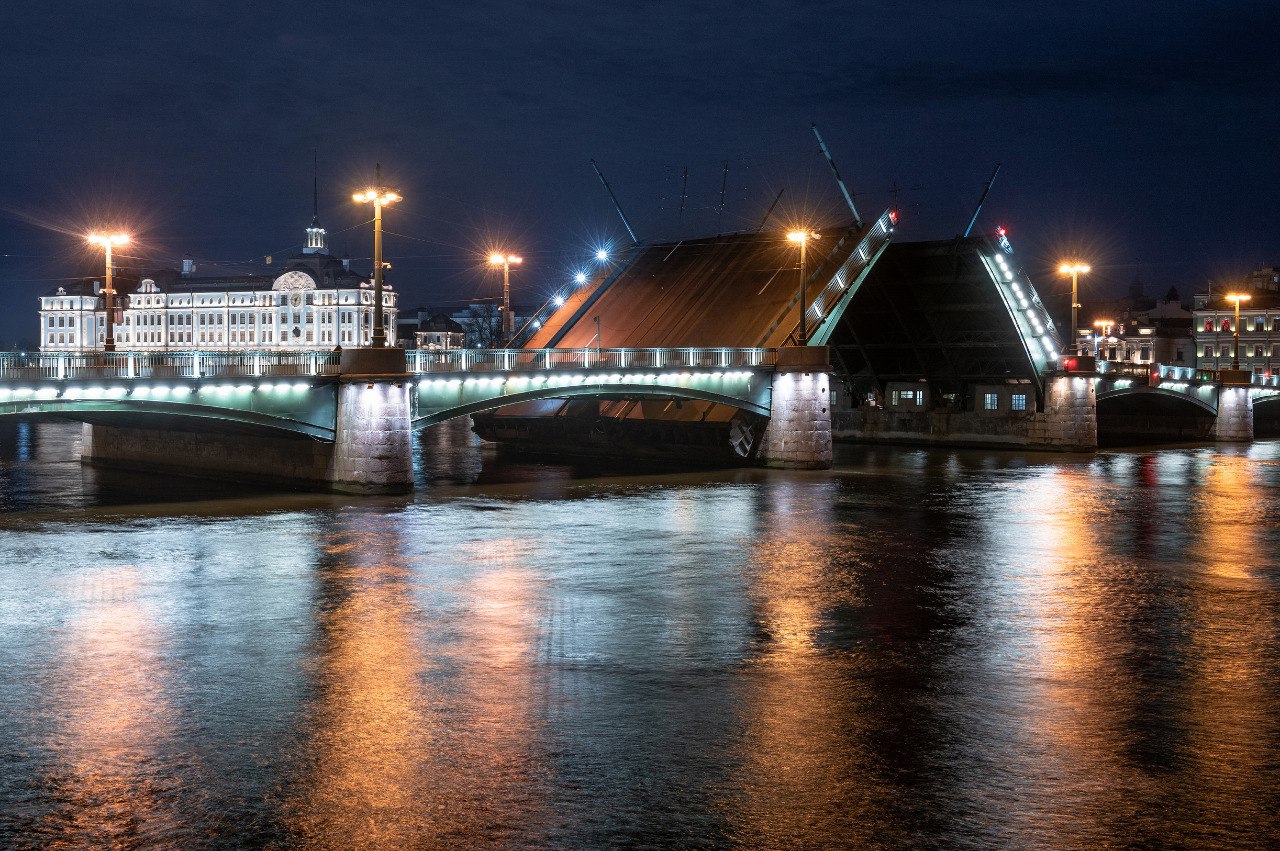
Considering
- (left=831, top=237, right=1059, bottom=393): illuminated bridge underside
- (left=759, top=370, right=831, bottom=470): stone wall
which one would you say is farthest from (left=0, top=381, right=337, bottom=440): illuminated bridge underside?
(left=831, top=237, right=1059, bottom=393): illuminated bridge underside

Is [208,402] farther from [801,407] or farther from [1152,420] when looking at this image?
[1152,420]

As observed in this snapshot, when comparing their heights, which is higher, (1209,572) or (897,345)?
(897,345)

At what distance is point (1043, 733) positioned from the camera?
1497 cm

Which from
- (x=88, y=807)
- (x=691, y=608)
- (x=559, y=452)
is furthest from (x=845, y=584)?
(x=559, y=452)

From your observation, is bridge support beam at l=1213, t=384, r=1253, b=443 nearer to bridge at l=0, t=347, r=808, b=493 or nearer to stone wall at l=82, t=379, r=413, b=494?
bridge at l=0, t=347, r=808, b=493

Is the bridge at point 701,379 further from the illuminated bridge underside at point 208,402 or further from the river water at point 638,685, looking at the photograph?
the river water at point 638,685

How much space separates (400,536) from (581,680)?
18372mm

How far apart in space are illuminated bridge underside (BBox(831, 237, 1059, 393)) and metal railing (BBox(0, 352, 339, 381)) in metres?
33.8

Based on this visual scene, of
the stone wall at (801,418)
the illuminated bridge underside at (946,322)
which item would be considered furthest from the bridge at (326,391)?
the illuminated bridge underside at (946,322)

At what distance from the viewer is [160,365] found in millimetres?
41938

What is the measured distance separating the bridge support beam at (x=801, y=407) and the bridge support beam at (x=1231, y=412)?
4393 centimetres

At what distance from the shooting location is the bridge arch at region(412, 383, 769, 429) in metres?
48.2

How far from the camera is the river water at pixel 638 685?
12.2 meters

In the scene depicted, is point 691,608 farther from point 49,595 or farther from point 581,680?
point 49,595
